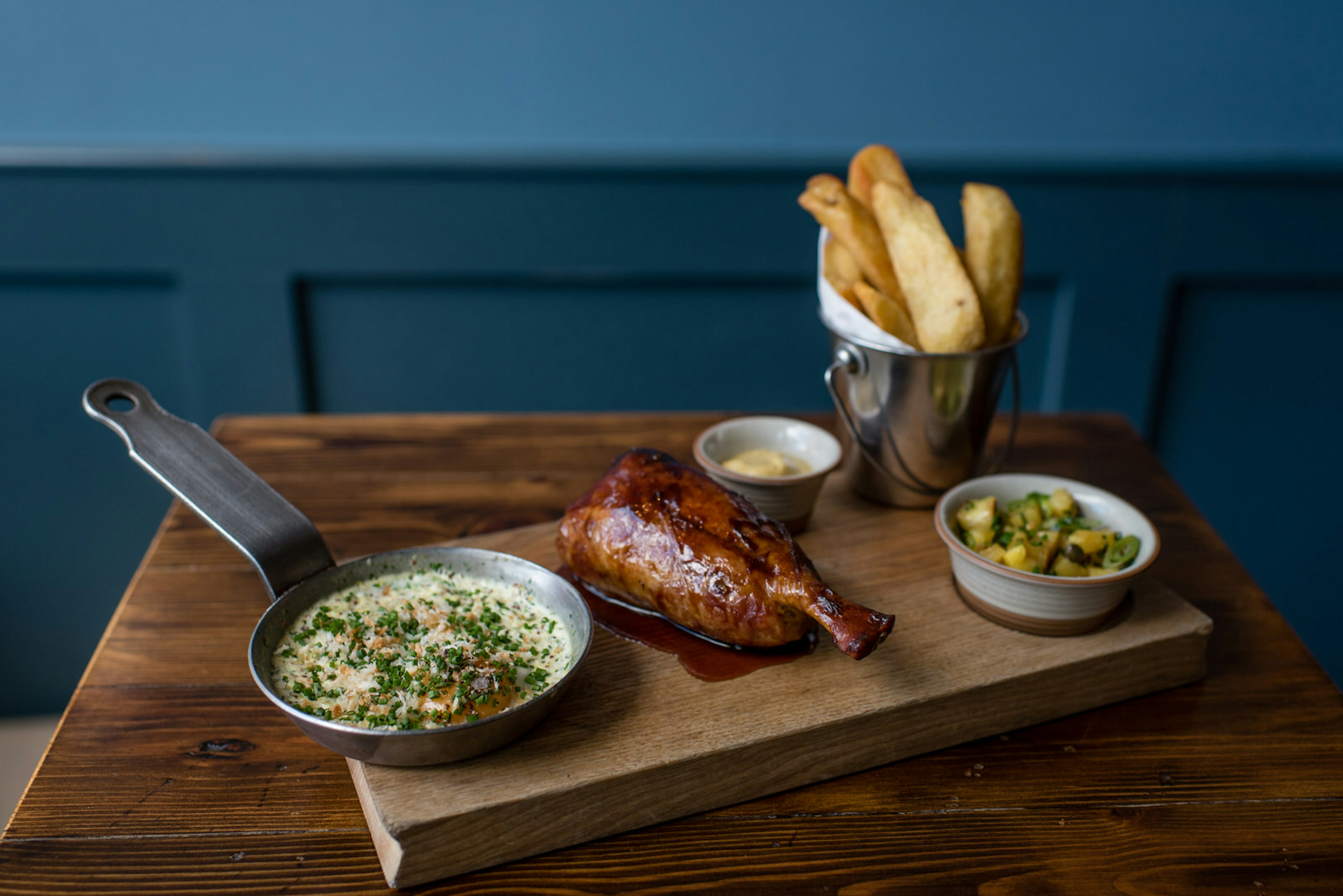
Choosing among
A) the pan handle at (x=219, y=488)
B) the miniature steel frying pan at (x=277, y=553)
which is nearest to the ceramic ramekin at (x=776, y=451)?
the miniature steel frying pan at (x=277, y=553)

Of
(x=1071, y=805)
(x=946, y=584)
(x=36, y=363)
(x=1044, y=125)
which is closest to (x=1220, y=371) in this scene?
(x=1044, y=125)

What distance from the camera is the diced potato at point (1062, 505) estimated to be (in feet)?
4.94

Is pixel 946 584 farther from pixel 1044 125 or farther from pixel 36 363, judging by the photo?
pixel 36 363

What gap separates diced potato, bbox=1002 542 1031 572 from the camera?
1357mm

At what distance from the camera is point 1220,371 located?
3.27 metres

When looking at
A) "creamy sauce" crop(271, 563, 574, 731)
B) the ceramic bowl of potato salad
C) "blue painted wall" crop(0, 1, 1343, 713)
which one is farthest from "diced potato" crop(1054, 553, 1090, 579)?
"blue painted wall" crop(0, 1, 1343, 713)

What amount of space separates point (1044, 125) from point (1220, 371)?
1.06 meters

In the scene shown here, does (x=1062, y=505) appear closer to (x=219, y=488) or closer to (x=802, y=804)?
(x=802, y=804)

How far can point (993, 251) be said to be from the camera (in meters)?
1.62

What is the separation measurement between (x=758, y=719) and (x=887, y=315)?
0.73 metres

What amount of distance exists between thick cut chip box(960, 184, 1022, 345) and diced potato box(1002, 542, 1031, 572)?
41 cm

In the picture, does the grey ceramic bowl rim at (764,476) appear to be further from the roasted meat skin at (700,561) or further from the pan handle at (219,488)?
the pan handle at (219,488)

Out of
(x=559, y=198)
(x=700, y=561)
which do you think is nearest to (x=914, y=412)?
(x=700, y=561)

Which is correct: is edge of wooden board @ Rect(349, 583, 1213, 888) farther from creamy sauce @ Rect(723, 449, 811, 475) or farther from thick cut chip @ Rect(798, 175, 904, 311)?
thick cut chip @ Rect(798, 175, 904, 311)
